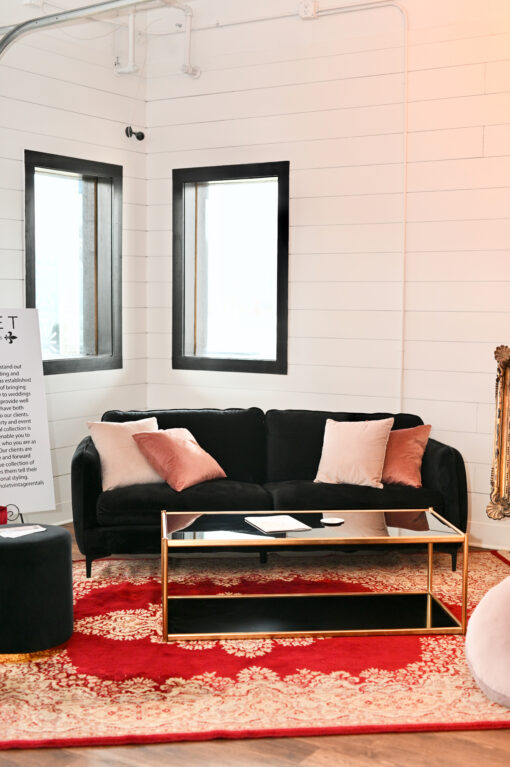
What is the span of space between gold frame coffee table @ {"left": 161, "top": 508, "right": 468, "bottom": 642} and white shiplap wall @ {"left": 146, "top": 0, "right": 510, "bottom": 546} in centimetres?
167

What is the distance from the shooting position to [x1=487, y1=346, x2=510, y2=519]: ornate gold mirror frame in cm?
400

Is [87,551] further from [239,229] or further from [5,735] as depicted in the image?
[239,229]

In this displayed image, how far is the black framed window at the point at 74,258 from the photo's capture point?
6.13m

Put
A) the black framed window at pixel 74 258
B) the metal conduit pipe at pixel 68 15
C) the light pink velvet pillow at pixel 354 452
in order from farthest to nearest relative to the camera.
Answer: the black framed window at pixel 74 258
the light pink velvet pillow at pixel 354 452
the metal conduit pipe at pixel 68 15

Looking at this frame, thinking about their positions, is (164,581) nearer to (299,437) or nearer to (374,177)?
(299,437)

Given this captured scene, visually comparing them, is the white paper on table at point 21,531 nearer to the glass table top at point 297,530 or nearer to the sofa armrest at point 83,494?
the glass table top at point 297,530

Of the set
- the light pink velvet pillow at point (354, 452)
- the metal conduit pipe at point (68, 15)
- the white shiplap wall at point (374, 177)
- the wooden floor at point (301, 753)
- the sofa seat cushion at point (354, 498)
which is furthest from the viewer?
the white shiplap wall at point (374, 177)

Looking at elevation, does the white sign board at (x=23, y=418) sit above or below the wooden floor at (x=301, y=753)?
above

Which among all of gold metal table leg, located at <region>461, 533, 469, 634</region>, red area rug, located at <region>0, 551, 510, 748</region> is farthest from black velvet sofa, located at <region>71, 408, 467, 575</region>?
gold metal table leg, located at <region>461, 533, 469, 634</region>

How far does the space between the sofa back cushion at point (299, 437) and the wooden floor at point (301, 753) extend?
103 inches

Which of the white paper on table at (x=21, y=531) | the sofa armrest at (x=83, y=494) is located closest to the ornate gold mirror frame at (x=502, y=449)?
the white paper on table at (x=21, y=531)

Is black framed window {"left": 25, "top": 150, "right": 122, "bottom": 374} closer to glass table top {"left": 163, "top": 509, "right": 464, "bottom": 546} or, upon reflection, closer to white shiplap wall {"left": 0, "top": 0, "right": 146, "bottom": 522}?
white shiplap wall {"left": 0, "top": 0, "right": 146, "bottom": 522}

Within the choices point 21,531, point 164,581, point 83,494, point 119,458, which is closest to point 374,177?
point 119,458

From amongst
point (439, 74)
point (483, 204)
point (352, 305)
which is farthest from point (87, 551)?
point (439, 74)
